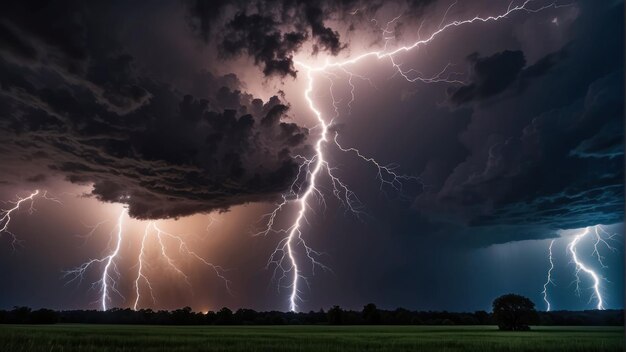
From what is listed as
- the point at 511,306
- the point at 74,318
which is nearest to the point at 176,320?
the point at 74,318

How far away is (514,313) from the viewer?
2981 cm

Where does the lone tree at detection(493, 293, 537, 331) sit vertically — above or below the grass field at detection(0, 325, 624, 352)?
above

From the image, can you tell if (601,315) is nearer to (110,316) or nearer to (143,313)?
(143,313)

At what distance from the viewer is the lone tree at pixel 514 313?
1161 inches

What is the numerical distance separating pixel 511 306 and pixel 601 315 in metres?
27.6

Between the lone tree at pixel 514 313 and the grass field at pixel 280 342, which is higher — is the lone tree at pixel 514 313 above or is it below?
above

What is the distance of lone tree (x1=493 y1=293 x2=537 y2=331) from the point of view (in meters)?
29.5

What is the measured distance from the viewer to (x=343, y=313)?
46.4 m

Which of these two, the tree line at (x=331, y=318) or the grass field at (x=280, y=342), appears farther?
the tree line at (x=331, y=318)

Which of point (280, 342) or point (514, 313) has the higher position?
point (514, 313)

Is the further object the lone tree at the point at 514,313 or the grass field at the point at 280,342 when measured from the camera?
the lone tree at the point at 514,313

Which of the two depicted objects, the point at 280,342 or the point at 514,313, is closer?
the point at 280,342

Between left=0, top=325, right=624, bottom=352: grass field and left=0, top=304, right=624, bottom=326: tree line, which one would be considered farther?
left=0, top=304, right=624, bottom=326: tree line

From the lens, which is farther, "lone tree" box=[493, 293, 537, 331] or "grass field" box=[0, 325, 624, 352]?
"lone tree" box=[493, 293, 537, 331]
